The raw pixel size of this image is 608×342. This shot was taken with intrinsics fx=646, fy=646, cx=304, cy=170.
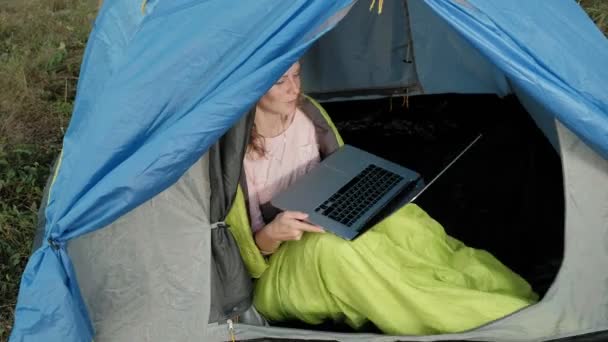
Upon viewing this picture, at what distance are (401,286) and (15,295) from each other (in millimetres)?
1304

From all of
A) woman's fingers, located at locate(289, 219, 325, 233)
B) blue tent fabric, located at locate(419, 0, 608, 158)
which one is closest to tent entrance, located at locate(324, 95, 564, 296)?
blue tent fabric, located at locate(419, 0, 608, 158)

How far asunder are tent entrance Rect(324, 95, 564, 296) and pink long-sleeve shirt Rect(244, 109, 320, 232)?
0.60 metres

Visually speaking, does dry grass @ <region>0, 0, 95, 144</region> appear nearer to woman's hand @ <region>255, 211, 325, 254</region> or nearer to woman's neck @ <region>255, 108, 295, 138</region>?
woman's neck @ <region>255, 108, 295, 138</region>

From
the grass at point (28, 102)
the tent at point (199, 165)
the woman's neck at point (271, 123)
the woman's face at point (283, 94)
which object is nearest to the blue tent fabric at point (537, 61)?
the tent at point (199, 165)

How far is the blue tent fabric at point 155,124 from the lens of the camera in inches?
51.2

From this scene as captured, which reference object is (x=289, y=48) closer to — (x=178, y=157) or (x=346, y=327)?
(x=178, y=157)

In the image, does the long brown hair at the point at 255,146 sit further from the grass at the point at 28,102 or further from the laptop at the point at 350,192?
the grass at the point at 28,102

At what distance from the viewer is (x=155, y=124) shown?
4.44ft

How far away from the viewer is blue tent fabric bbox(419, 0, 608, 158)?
4.36 ft

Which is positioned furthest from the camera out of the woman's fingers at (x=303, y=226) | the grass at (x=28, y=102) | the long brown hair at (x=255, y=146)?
the grass at (x=28, y=102)

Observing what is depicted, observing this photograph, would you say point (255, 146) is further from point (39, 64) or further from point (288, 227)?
point (39, 64)

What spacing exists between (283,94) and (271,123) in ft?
0.43

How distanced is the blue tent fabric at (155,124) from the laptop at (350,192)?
1.22ft

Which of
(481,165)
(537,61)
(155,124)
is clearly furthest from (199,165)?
(481,165)
